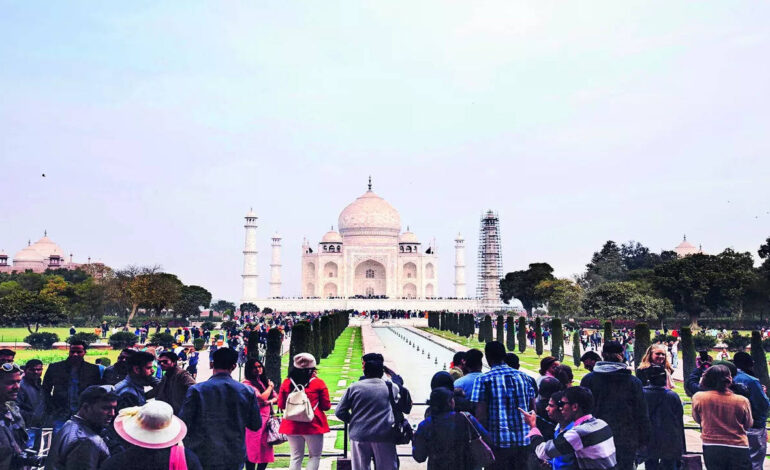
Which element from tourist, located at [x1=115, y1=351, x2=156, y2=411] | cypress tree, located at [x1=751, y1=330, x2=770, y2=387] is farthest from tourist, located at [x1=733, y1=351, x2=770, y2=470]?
cypress tree, located at [x1=751, y1=330, x2=770, y2=387]

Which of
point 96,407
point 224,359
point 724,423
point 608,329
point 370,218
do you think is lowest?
point 724,423

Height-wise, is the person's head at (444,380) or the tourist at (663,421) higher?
the person's head at (444,380)

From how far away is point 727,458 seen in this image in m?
4.88

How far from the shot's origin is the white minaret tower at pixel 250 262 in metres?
59.5

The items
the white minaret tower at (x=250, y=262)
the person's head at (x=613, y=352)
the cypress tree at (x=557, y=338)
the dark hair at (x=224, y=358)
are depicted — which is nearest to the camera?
the dark hair at (x=224, y=358)

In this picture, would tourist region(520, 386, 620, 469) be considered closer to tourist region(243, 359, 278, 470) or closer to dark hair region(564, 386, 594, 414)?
dark hair region(564, 386, 594, 414)

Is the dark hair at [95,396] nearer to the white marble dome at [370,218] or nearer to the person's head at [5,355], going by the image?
the person's head at [5,355]

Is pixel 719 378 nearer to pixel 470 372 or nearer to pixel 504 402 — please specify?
pixel 504 402

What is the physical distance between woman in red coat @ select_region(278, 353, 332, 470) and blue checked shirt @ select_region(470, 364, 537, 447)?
1116mm

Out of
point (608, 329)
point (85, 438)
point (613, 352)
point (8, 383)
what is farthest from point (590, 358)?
point (608, 329)

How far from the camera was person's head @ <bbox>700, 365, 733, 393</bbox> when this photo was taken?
4.91 metres

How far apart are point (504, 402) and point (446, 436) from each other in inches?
24.0

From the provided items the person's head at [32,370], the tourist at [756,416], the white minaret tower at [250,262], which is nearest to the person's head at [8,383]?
the person's head at [32,370]

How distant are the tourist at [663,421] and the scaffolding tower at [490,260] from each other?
58.0m
